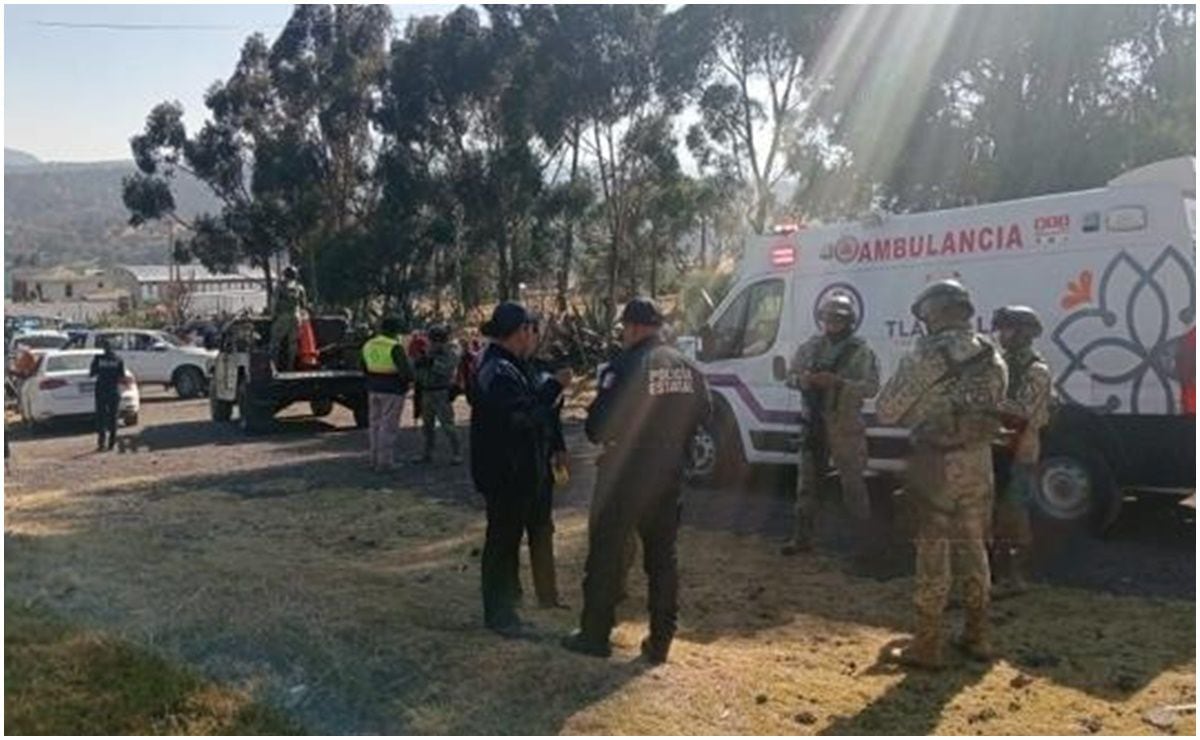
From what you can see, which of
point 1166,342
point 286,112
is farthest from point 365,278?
point 1166,342

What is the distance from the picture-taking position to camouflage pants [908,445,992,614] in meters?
5.34

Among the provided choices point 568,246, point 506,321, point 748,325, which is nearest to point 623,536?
point 506,321

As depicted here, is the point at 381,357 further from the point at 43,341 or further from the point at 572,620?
the point at 43,341

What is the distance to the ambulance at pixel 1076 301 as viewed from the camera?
7.88 metres

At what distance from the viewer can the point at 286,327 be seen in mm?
17125

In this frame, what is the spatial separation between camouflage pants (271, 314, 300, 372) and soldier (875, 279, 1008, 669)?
42.4 ft

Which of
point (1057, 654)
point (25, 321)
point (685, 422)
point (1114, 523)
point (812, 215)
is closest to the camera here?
point (685, 422)

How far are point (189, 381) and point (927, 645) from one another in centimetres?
2405

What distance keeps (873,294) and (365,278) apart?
2549 centimetres

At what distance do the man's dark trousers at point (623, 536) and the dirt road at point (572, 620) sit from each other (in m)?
0.20

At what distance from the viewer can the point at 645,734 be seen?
4367mm

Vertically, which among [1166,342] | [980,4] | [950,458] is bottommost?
[950,458]

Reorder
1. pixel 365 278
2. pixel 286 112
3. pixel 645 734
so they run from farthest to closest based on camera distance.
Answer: pixel 286 112, pixel 365 278, pixel 645 734

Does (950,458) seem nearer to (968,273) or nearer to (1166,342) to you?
(1166,342)
